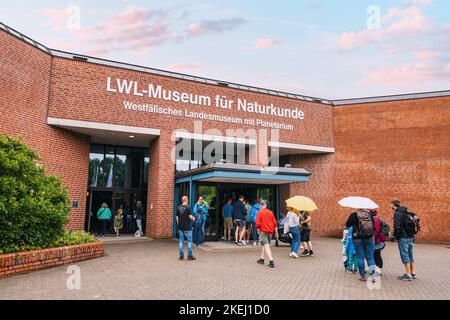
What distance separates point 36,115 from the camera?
13.1 m

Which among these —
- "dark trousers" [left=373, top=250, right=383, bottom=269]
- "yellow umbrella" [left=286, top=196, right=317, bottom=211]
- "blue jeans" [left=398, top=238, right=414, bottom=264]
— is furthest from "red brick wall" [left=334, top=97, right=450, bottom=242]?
"dark trousers" [left=373, top=250, right=383, bottom=269]

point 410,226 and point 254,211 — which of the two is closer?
point 410,226

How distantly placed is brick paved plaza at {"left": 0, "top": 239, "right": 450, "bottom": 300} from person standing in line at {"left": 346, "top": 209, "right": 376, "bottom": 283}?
16.5 inches

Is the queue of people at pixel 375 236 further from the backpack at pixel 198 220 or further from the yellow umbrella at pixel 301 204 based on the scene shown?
the backpack at pixel 198 220

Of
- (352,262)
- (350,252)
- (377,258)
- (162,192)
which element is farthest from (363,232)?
(162,192)

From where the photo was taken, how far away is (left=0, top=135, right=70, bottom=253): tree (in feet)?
25.9

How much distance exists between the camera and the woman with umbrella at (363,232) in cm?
718

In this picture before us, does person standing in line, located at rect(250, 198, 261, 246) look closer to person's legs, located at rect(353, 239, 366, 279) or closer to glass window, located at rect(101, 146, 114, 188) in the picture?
person's legs, located at rect(353, 239, 366, 279)

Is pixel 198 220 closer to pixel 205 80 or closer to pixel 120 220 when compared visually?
pixel 120 220

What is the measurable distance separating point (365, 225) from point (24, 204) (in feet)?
25.3

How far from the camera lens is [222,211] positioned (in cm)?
1431

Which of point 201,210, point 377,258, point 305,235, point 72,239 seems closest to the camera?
point 377,258
